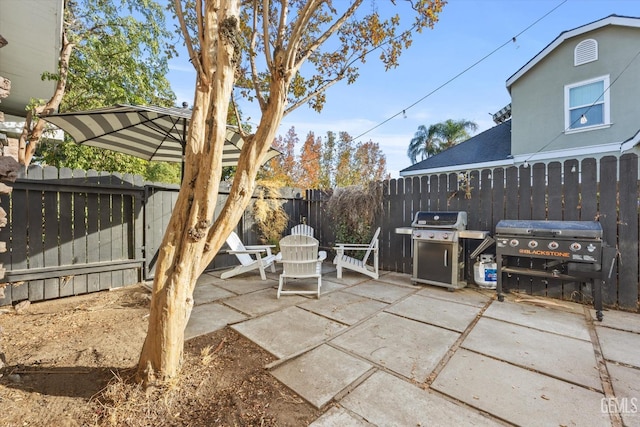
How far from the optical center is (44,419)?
1.45 m

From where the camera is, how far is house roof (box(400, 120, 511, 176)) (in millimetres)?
9117

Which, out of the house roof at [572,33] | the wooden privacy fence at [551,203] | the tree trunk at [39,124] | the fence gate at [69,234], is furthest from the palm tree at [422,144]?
the fence gate at [69,234]

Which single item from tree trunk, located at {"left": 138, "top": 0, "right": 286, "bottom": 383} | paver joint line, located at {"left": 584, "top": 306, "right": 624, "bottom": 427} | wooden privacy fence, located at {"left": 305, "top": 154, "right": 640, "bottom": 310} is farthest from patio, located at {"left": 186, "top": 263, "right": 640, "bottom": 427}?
tree trunk, located at {"left": 138, "top": 0, "right": 286, "bottom": 383}

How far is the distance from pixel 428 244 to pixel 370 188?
1.95 metres

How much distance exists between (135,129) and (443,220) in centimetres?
467

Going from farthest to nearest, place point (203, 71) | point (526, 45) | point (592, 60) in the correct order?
point (592, 60), point (526, 45), point (203, 71)

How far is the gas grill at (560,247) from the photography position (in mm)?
2979

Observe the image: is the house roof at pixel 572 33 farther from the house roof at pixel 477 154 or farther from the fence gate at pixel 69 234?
the fence gate at pixel 69 234

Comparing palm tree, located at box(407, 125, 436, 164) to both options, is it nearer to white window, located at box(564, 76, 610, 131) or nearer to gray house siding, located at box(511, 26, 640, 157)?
gray house siding, located at box(511, 26, 640, 157)

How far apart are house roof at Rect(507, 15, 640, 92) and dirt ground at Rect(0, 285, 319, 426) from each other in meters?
10.8

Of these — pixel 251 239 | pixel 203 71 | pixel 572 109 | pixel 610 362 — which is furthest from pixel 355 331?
pixel 572 109

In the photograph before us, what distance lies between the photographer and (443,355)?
217 centimetres

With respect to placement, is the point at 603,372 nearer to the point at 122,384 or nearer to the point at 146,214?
the point at 122,384

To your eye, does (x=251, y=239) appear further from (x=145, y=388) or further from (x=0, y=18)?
(x=0, y=18)
